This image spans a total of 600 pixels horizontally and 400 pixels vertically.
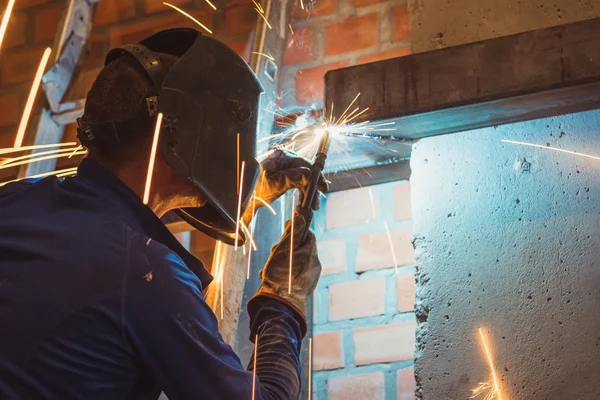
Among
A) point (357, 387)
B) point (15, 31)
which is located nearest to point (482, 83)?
point (357, 387)

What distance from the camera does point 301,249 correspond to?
217cm

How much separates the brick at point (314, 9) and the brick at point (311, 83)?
0.24m

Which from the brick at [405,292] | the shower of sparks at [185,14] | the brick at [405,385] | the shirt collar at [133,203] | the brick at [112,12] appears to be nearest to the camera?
the shirt collar at [133,203]

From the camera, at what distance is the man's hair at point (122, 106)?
1.85 meters

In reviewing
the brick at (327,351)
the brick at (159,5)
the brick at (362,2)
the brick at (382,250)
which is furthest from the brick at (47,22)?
the brick at (327,351)

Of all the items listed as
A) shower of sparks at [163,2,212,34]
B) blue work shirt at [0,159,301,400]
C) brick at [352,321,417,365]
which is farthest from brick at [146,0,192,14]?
blue work shirt at [0,159,301,400]

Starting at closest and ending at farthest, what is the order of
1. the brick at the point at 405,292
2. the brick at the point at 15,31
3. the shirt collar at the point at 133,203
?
the shirt collar at the point at 133,203
the brick at the point at 405,292
the brick at the point at 15,31

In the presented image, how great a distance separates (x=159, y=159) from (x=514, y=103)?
2.89 ft

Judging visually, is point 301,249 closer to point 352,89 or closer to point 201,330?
point 352,89

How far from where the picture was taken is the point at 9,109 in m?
3.58

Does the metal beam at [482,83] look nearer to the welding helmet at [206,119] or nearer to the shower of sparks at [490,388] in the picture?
the welding helmet at [206,119]

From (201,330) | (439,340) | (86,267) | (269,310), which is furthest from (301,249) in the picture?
(86,267)

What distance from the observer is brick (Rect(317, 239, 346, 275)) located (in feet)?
10.4

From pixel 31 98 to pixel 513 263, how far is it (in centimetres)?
209
